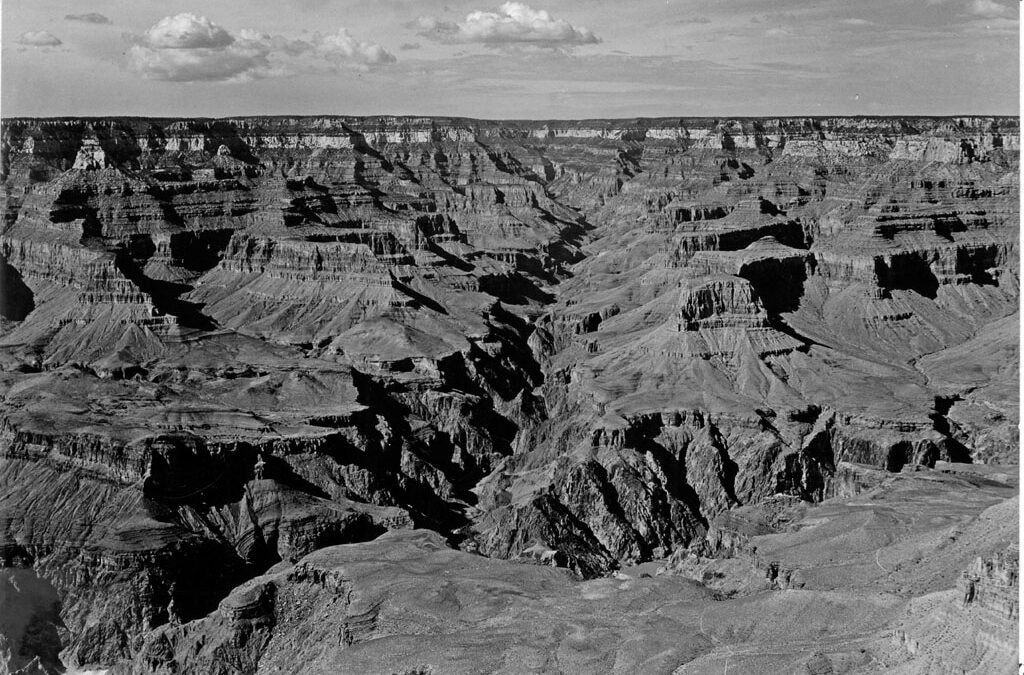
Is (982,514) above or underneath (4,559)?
above

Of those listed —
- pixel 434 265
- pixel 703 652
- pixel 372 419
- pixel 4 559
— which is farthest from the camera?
pixel 434 265

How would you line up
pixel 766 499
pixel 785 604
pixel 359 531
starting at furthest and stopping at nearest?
1. pixel 766 499
2. pixel 359 531
3. pixel 785 604

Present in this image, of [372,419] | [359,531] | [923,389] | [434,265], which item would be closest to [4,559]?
[359,531]

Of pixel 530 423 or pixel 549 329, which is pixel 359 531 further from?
pixel 549 329

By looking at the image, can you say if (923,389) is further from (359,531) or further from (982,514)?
(359,531)

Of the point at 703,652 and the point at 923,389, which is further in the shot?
the point at 923,389

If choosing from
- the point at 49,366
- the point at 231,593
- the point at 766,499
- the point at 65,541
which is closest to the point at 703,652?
the point at 231,593
